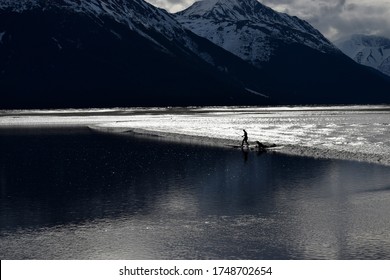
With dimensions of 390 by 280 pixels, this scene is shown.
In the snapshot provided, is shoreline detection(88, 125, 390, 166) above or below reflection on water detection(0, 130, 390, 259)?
above

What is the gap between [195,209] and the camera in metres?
33.8

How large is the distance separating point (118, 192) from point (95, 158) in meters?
22.4

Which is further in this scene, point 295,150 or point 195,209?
point 295,150

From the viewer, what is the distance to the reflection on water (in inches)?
1007

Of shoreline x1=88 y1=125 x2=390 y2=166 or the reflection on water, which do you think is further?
shoreline x1=88 y1=125 x2=390 y2=166

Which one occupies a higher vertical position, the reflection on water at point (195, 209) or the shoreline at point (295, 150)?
the shoreline at point (295, 150)

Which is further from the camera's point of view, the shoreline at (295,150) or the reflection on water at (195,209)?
the shoreline at (295,150)

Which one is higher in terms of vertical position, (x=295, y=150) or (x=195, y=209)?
(x=295, y=150)

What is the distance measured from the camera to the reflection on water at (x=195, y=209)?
2558cm
